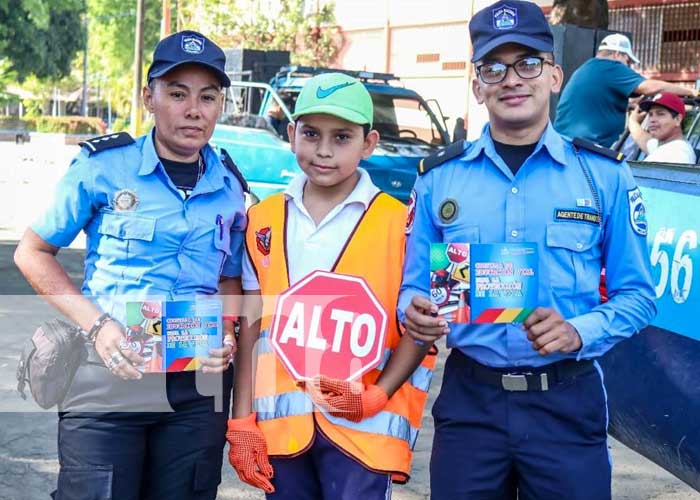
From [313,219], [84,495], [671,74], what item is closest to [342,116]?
[313,219]

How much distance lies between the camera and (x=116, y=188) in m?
3.26

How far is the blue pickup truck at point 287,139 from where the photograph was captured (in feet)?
42.2

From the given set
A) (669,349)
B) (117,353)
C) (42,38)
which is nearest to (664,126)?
(669,349)

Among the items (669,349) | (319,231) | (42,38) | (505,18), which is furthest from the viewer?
(42,38)

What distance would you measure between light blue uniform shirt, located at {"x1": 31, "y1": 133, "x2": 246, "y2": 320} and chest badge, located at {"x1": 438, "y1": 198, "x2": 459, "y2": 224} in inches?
28.8

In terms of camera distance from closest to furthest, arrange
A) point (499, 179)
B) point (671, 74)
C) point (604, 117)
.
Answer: point (499, 179) → point (604, 117) → point (671, 74)

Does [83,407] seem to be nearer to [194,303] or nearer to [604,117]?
[194,303]

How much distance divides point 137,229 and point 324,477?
938 millimetres

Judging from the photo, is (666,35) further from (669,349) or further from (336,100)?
(336,100)

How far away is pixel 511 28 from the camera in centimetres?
295

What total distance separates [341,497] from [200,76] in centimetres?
136

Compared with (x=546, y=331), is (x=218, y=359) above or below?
below

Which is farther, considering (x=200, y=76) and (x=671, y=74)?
(x=671, y=74)

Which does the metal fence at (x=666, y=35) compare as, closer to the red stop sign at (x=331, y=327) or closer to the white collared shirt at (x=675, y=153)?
the white collared shirt at (x=675, y=153)
